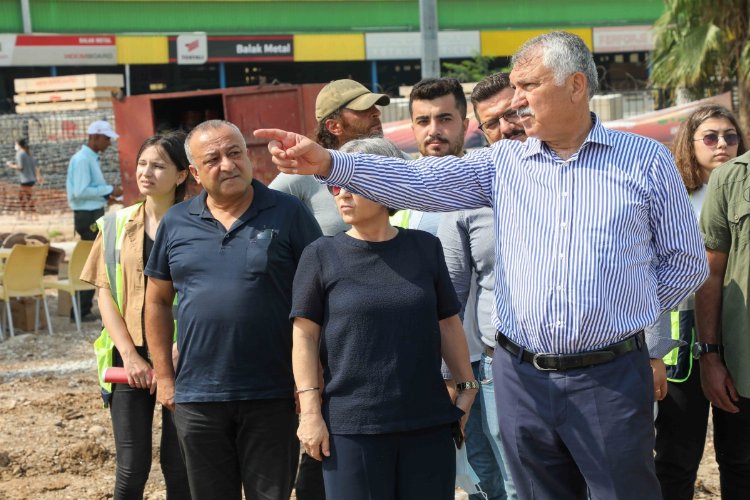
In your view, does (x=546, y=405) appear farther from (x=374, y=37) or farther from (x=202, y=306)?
(x=374, y=37)

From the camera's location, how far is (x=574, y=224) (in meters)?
3.19

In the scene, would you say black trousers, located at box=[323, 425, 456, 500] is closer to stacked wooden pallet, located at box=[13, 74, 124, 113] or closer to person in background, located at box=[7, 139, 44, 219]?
person in background, located at box=[7, 139, 44, 219]

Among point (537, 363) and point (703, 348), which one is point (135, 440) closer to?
point (537, 363)

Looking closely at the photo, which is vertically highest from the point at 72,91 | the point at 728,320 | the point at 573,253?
the point at 72,91

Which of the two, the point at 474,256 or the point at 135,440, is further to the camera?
the point at 135,440

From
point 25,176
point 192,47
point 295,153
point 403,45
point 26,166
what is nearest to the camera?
point 295,153

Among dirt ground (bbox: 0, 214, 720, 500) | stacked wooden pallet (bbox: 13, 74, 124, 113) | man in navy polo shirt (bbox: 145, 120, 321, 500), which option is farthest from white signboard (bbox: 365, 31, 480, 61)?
man in navy polo shirt (bbox: 145, 120, 321, 500)

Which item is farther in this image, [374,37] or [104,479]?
[374,37]

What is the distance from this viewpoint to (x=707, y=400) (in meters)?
4.52

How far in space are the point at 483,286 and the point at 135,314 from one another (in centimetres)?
157

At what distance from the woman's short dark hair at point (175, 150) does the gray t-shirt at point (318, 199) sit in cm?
44

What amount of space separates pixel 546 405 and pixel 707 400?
152 centimetres

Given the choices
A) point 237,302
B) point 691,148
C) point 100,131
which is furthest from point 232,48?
point 237,302


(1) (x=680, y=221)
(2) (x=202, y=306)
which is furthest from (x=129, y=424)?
(1) (x=680, y=221)
